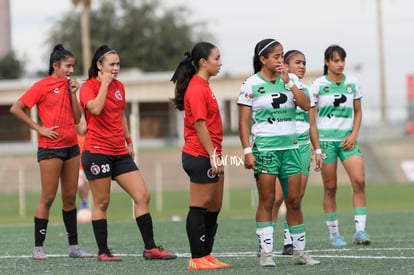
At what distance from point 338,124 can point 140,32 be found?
6430 centimetres

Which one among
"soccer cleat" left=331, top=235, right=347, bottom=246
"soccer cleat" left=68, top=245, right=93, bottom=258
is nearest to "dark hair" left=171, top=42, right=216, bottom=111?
"soccer cleat" left=68, top=245, right=93, bottom=258

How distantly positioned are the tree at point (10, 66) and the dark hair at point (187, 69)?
62766 millimetres

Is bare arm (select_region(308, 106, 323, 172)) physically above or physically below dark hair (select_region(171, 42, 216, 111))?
below

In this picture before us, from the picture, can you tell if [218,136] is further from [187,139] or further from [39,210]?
[39,210]

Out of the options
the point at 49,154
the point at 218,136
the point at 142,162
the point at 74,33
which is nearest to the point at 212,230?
the point at 218,136

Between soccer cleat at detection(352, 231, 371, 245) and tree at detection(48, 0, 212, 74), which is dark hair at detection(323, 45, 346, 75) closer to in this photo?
soccer cleat at detection(352, 231, 371, 245)

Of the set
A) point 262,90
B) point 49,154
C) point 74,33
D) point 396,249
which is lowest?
point 396,249

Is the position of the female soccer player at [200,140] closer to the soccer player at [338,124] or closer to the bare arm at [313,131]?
the bare arm at [313,131]

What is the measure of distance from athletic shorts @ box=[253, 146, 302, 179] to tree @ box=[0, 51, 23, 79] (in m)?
63.2

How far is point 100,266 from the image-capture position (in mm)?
8492

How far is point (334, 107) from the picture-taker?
34.4 ft

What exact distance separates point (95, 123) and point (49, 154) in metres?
0.85

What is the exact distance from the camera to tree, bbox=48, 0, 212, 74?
235 ft

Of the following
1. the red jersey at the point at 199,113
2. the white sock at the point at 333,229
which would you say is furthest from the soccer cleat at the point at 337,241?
the red jersey at the point at 199,113
